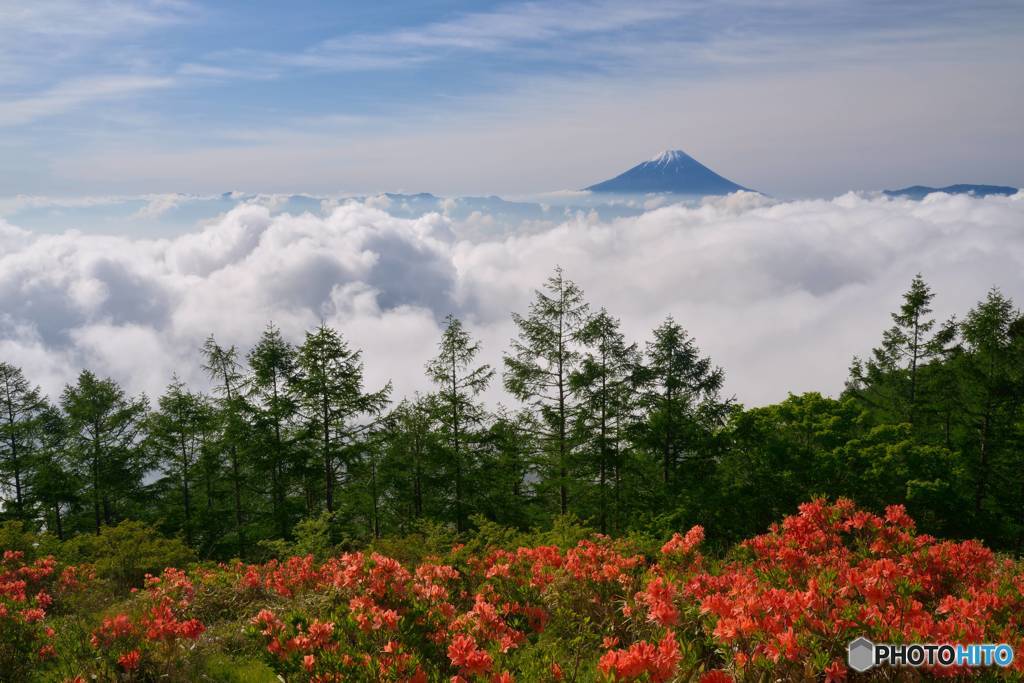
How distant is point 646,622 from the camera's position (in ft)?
19.0

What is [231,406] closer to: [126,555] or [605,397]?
[126,555]

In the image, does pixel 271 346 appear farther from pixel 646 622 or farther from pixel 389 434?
pixel 646 622

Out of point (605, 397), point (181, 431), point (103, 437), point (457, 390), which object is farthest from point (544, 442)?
point (103, 437)

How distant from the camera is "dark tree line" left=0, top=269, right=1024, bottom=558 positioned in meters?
22.3

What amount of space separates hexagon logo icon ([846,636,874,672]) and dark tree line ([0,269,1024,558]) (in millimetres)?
16026

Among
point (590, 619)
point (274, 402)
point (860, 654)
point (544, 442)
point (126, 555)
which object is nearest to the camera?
point (860, 654)

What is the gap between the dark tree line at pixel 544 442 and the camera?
22297mm

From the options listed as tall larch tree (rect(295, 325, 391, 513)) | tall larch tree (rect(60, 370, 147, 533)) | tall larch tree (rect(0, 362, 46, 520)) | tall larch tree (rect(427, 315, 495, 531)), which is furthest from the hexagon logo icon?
tall larch tree (rect(0, 362, 46, 520))

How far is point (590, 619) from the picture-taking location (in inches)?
238

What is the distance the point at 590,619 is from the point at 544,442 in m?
17.4

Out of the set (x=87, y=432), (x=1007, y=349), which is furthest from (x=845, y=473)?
(x=87, y=432)

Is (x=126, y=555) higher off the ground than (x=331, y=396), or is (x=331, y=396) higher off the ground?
(x=331, y=396)

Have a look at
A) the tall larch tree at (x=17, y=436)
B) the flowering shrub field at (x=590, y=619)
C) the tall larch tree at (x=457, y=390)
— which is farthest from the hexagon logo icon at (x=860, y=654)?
the tall larch tree at (x=17, y=436)

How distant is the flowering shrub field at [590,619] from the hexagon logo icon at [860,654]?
0.20 ft
